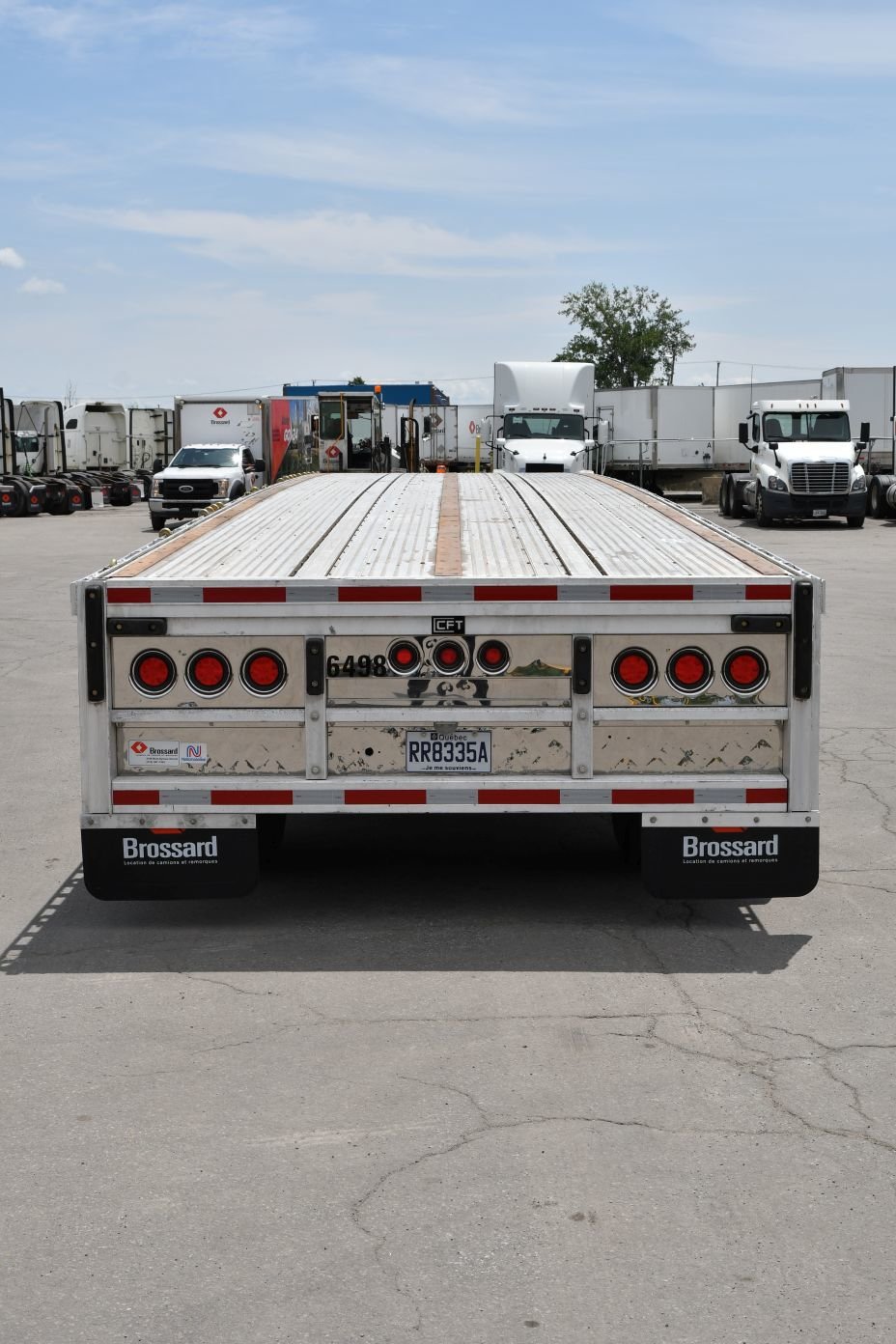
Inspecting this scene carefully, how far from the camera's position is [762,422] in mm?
33719

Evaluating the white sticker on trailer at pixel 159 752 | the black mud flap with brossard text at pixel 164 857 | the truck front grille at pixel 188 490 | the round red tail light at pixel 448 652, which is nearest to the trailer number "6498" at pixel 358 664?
the round red tail light at pixel 448 652

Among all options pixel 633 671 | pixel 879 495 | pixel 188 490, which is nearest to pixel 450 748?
pixel 633 671

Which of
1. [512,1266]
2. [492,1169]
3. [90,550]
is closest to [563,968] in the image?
[492,1169]

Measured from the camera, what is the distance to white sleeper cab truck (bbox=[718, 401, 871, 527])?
32625 mm

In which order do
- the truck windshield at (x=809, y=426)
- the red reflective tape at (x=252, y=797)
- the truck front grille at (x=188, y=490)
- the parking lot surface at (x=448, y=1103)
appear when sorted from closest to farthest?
the parking lot surface at (x=448, y=1103) → the red reflective tape at (x=252, y=797) → the truck front grille at (x=188, y=490) → the truck windshield at (x=809, y=426)

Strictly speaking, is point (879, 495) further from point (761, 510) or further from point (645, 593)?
point (645, 593)

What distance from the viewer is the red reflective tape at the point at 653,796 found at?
5969mm

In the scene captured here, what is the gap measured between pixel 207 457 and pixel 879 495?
1560cm

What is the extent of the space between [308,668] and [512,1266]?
109 inches

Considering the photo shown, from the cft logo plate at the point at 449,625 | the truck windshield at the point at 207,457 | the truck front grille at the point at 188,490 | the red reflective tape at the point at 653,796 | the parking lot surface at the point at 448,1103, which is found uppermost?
the truck windshield at the point at 207,457

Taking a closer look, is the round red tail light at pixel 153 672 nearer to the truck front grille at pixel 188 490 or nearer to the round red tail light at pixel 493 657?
the round red tail light at pixel 493 657

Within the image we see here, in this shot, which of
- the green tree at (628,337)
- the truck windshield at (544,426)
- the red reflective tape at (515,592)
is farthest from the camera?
the green tree at (628,337)

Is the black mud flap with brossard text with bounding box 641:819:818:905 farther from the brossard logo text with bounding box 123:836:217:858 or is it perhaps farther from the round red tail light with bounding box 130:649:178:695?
the round red tail light with bounding box 130:649:178:695

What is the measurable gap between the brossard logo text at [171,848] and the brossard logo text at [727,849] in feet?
5.93
